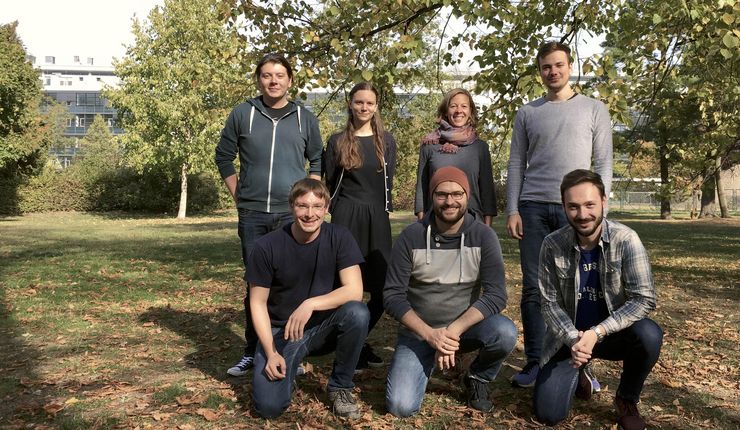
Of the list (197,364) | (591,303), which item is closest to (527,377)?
(591,303)

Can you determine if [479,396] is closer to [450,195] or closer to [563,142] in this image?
[450,195]

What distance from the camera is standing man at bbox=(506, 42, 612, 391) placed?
430 centimetres

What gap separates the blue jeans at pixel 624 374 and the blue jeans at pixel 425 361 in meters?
0.31

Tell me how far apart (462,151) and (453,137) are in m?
0.13

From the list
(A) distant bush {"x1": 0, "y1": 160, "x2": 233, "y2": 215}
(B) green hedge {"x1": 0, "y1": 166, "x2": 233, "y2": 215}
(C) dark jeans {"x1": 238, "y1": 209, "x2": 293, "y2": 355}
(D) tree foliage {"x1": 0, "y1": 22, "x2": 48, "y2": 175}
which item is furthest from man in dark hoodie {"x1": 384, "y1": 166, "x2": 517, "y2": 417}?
(B) green hedge {"x1": 0, "y1": 166, "x2": 233, "y2": 215}

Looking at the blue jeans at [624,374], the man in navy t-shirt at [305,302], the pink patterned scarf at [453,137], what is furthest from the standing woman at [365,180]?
the blue jeans at [624,374]

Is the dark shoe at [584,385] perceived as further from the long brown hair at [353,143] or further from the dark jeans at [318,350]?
the long brown hair at [353,143]

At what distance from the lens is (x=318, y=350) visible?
4230mm

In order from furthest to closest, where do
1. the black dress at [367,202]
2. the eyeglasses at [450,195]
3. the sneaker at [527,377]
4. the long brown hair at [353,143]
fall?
the black dress at [367,202]
the long brown hair at [353,143]
the sneaker at [527,377]
the eyeglasses at [450,195]

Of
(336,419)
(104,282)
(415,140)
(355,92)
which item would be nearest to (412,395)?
(336,419)

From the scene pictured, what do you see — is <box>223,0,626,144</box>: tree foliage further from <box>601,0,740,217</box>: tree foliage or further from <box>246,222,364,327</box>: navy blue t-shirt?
<box>246,222,364,327</box>: navy blue t-shirt

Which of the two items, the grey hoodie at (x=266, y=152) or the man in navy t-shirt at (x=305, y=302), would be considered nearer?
the man in navy t-shirt at (x=305, y=302)

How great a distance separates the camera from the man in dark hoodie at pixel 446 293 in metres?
3.93

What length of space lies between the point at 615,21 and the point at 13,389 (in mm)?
8640
